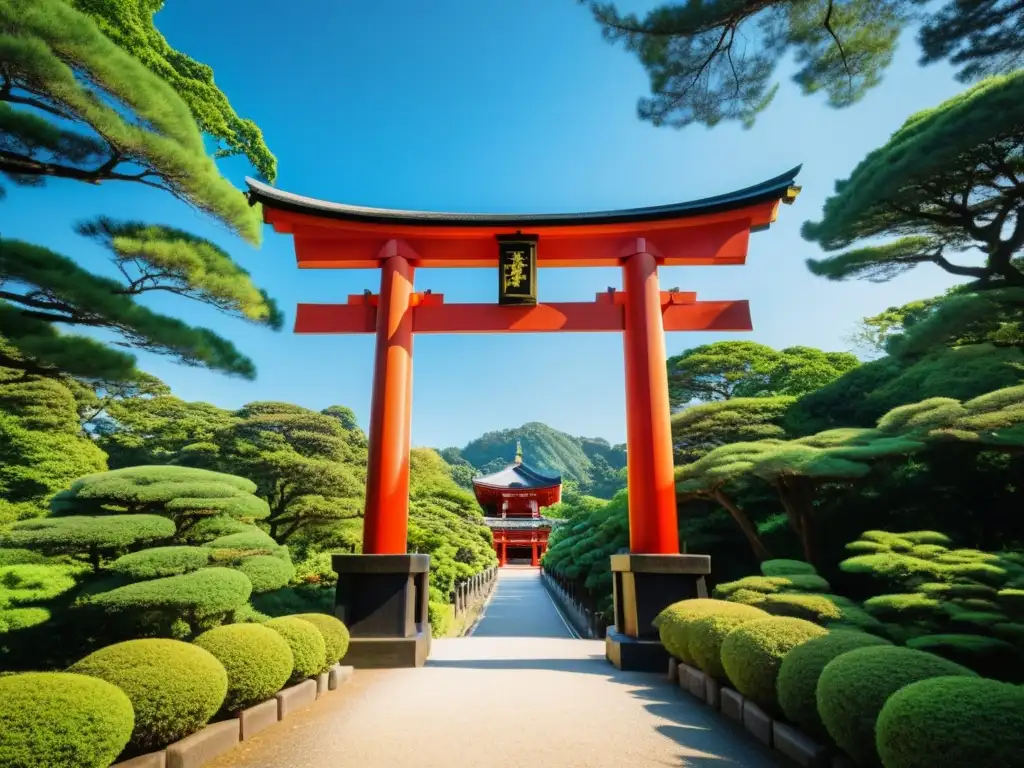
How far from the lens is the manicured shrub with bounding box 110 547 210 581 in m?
7.40

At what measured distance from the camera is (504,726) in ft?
13.4

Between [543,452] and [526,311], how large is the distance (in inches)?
3974

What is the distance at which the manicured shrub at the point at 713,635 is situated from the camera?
14.9 feet

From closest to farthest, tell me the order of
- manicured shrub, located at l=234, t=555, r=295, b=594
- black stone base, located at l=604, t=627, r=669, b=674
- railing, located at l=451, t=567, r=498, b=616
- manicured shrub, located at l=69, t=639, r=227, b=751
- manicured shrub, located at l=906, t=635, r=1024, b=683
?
1. manicured shrub, located at l=69, t=639, r=227, b=751
2. manicured shrub, located at l=906, t=635, r=1024, b=683
3. black stone base, located at l=604, t=627, r=669, b=674
4. manicured shrub, located at l=234, t=555, r=295, b=594
5. railing, located at l=451, t=567, r=498, b=616

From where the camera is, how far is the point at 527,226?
321 inches

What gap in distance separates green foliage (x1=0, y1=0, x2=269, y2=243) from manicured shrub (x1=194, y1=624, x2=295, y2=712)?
3.83m

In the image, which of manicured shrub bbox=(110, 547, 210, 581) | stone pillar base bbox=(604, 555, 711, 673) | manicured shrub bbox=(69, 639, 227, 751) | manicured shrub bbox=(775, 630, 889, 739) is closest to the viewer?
manicured shrub bbox=(69, 639, 227, 751)

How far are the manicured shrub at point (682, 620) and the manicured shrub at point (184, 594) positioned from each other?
548 centimetres

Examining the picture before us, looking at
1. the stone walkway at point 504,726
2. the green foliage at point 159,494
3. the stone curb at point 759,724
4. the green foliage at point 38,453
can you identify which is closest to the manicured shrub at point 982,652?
the stone curb at point 759,724

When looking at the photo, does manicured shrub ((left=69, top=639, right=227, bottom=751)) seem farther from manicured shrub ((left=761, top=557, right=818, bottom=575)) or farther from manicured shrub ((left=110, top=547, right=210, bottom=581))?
manicured shrub ((left=761, top=557, right=818, bottom=575))

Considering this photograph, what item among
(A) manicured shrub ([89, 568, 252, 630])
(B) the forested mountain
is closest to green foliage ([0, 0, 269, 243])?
(A) manicured shrub ([89, 568, 252, 630])

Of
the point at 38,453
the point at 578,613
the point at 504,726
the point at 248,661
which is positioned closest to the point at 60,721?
the point at 248,661

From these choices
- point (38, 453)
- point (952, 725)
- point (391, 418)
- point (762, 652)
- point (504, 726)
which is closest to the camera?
point (952, 725)

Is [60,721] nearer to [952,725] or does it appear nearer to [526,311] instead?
[952,725]
